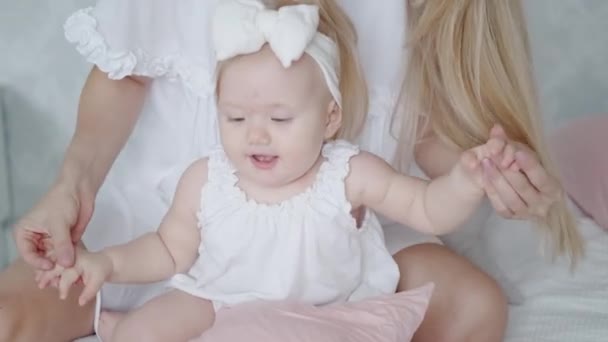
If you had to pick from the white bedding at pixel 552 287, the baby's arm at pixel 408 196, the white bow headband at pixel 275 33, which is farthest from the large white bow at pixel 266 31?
the white bedding at pixel 552 287

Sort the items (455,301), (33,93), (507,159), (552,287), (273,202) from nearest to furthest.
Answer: (507,159) → (273,202) → (455,301) → (552,287) → (33,93)

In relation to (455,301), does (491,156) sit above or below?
above

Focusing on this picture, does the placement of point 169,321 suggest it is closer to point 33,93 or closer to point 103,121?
point 103,121

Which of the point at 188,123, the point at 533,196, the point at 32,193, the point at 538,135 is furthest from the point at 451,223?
the point at 32,193

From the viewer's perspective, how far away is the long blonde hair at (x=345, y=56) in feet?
3.60

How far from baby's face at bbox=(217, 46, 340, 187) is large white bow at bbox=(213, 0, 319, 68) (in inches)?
0.6

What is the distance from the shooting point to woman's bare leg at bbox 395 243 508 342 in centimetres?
113

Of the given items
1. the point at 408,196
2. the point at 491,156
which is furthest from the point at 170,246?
the point at 491,156

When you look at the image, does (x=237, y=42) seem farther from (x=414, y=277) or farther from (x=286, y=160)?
(x=414, y=277)

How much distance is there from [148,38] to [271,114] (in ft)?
0.94

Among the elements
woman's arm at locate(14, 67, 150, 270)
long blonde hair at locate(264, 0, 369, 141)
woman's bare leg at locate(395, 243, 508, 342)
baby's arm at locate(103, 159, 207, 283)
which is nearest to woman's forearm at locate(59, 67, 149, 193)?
woman's arm at locate(14, 67, 150, 270)

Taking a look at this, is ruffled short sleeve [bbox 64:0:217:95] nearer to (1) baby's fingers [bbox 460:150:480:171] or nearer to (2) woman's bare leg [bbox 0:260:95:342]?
(2) woman's bare leg [bbox 0:260:95:342]

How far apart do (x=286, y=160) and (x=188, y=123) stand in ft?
0.92

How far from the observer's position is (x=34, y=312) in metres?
1.09
